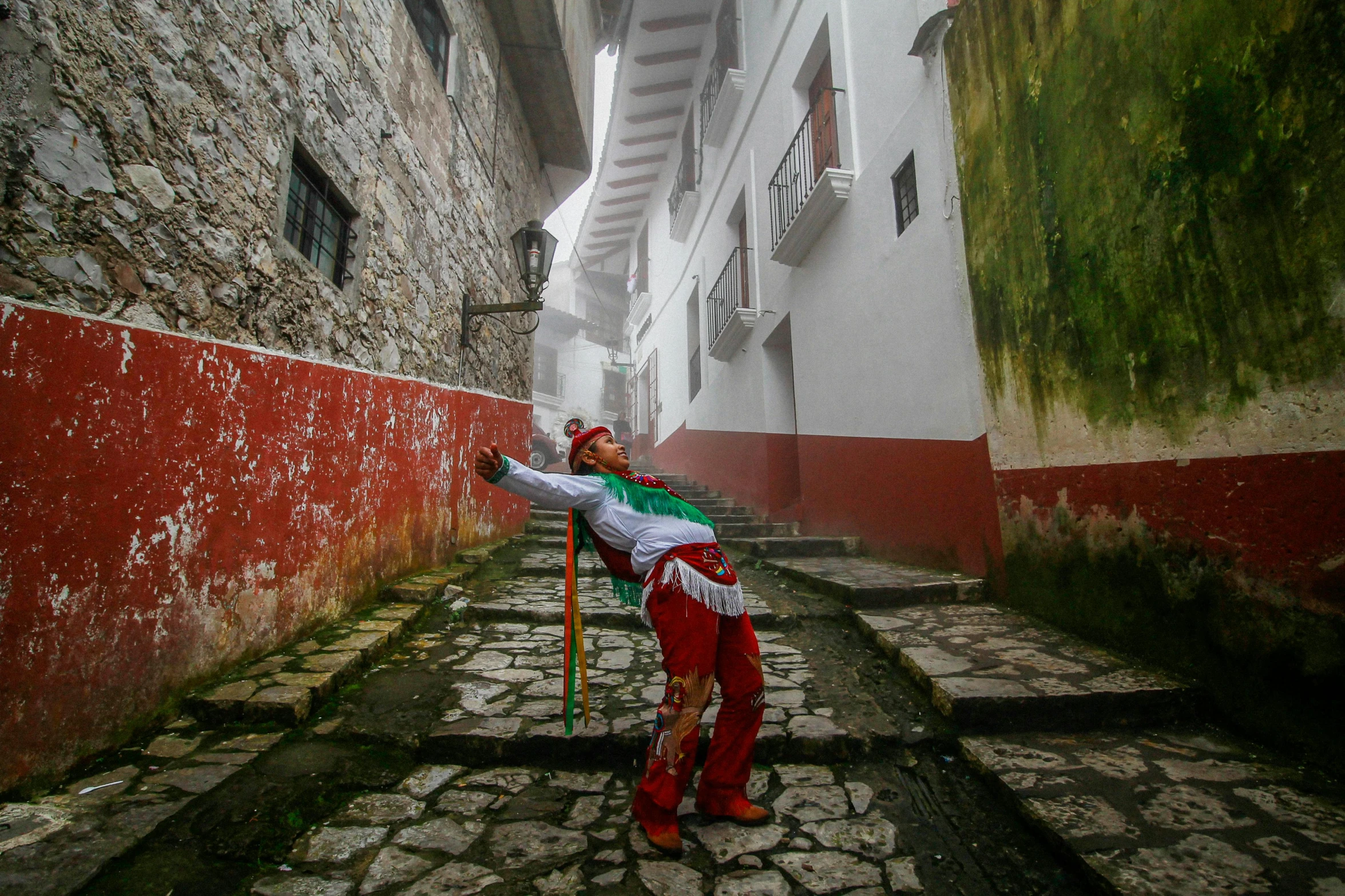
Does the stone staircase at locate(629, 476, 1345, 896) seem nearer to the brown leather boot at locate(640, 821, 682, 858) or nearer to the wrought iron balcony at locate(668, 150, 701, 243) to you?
the brown leather boot at locate(640, 821, 682, 858)

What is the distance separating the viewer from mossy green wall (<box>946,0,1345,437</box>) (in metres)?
2.09

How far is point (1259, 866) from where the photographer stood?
5.24 feet

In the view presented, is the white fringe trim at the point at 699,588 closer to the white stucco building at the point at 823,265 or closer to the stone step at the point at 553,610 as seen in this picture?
the stone step at the point at 553,610

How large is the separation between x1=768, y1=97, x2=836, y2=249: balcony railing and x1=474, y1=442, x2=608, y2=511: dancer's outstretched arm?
4.87m

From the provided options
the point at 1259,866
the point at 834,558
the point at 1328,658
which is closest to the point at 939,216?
the point at 834,558

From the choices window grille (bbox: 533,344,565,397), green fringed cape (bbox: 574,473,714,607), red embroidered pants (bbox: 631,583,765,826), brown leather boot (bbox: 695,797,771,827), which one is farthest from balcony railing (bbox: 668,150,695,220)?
window grille (bbox: 533,344,565,397)

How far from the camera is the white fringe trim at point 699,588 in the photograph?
2.04m

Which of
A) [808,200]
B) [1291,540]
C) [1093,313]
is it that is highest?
[808,200]

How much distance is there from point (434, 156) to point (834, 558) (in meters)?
5.04

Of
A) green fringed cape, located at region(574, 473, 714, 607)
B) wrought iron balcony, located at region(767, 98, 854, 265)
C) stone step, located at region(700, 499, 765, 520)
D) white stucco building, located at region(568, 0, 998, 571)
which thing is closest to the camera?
green fringed cape, located at region(574, 473, 714, 607)

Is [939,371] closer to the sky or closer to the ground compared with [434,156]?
closer to the ground

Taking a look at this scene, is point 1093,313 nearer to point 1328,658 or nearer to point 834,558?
point 1328,658

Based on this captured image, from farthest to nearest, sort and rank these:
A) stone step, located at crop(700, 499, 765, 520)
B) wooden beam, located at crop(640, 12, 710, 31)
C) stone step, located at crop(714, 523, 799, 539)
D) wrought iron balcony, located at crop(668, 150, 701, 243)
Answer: wrought iron balcony, located at crop(668, 150, 701, 243) → wooden beam, located at crop(640, 12, 710, 31) → stone step, located at crop(700, 499, 765, 520) → stone step, located at crop(714, 523, 799, 539)

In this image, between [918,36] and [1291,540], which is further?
[918,36]
